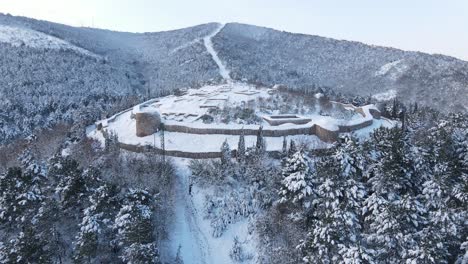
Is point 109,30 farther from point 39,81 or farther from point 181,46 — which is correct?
point 39,81

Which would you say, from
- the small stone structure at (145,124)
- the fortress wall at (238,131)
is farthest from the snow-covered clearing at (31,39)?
the fortress wall at (238,131)

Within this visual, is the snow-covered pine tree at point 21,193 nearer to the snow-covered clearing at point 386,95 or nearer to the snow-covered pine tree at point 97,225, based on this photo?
the snow-covered pine tree at point 97,225

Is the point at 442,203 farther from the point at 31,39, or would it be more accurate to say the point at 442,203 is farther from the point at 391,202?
the point at 31,39

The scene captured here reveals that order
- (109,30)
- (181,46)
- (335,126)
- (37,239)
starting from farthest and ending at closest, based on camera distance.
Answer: (109,30)
(181,46)
(335,126)
(37,239)

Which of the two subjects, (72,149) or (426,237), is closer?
(426,237)

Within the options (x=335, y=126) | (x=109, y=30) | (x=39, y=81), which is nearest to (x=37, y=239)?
(x=335, y=126)

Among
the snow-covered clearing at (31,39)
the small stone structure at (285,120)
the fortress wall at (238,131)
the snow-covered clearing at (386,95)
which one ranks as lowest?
the snow-covered clearing at (386,95)
